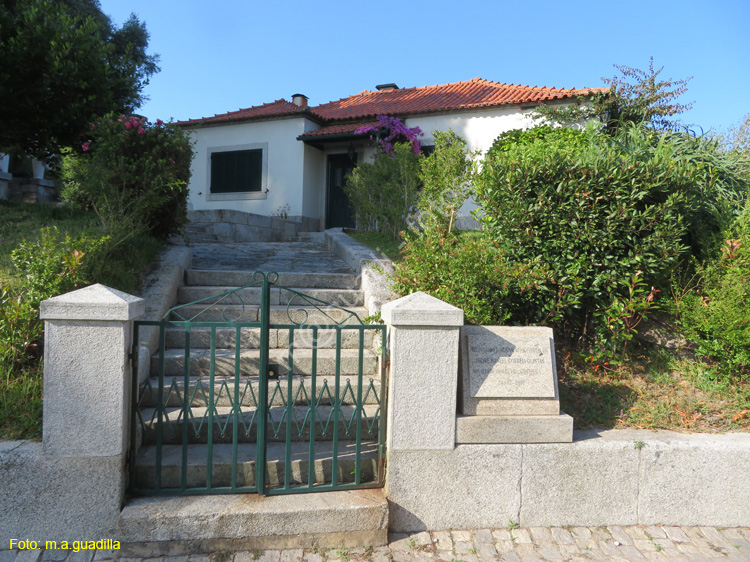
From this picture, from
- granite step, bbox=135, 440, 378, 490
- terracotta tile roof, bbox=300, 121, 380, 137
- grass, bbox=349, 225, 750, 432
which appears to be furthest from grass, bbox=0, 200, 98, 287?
terracotta tile roof, bbox=300, 121, 380, 137

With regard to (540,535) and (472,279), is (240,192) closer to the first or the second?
(472,279)

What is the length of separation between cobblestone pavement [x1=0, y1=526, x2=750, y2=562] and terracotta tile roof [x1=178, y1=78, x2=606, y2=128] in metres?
10.1

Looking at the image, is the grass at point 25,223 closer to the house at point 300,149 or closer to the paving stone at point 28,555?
the paving stone at point 28,555

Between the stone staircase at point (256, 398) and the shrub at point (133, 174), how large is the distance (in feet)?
3.60

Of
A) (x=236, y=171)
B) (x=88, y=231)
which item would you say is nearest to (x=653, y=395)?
(x=88, y=231)

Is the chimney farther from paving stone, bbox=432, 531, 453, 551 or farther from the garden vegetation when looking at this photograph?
paving stone, bbox=432, 531, 453, 551

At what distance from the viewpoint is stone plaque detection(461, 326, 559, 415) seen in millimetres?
3176

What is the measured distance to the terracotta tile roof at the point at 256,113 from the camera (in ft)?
45.1

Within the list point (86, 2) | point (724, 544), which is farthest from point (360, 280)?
point (86, 2)

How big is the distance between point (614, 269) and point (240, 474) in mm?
3227

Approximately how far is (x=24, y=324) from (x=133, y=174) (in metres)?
2.69

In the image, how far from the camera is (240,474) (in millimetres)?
2988

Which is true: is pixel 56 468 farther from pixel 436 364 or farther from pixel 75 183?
pixel 75 183

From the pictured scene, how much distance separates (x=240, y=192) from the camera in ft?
46.8
